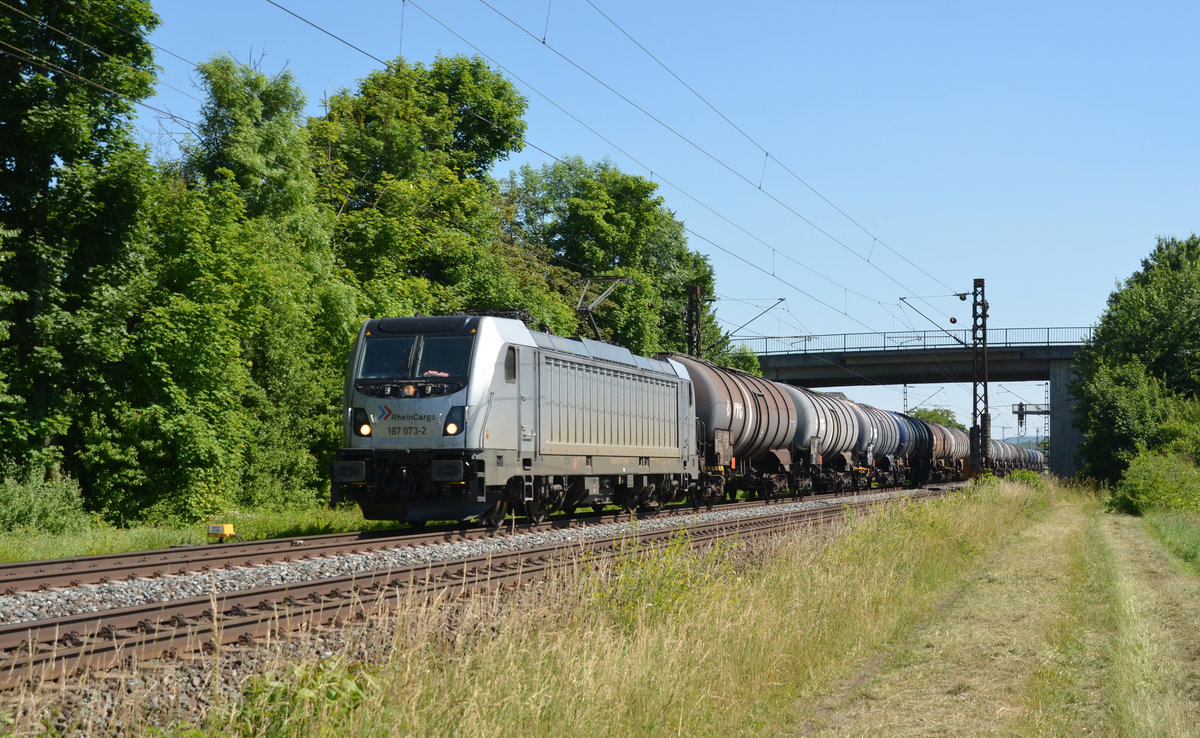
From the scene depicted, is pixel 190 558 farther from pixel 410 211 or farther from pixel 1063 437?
pixel 1063 437

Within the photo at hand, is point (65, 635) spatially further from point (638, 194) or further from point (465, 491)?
point (638, 194)

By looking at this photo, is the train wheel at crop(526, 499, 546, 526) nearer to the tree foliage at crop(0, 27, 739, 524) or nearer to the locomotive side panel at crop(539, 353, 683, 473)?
the locomotive side panel at crop(539, 353, 683, 473)

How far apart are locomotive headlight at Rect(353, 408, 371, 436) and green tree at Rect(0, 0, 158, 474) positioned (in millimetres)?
6071

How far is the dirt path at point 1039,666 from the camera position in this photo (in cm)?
737

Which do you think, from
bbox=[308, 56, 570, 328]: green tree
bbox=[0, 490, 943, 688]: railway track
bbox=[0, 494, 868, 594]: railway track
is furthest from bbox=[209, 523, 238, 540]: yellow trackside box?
bbox=[308, 56, 570, 328]: green tree

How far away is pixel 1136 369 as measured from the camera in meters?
43.8

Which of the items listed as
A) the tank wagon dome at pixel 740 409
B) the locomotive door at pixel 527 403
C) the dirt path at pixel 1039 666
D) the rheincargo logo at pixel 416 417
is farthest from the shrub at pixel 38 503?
the dirt path at pixel 1039 666

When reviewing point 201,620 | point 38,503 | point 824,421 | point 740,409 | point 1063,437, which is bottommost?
point 201,620

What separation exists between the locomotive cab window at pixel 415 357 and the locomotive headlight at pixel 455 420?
0.58 meters

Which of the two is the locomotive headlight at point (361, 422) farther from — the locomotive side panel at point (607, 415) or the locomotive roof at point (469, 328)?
the locomotive side panel at point (607, 415)

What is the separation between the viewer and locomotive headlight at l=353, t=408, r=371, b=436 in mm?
16625

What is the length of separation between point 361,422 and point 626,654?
1028 cm

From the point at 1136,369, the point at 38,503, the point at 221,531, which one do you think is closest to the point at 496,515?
the point at 221,531

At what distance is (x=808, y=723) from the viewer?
7.43 m
